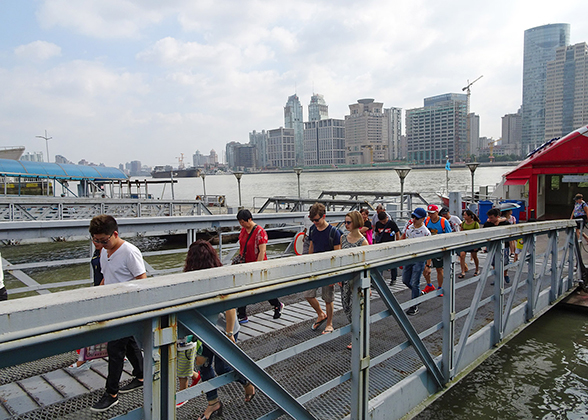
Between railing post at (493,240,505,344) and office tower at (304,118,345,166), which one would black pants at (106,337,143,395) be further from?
office tower at (304,118,345,166)

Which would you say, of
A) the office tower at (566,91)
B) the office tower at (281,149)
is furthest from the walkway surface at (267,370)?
the office tower at (566,91)

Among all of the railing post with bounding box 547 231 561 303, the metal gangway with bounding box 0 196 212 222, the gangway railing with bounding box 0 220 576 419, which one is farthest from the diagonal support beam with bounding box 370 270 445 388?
the metal gangway with bounding box 0 196 212 222

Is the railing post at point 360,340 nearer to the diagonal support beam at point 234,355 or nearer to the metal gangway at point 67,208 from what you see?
the diagonal support beam at point 234,355

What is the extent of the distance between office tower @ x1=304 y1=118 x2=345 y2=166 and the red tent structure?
15750 cm

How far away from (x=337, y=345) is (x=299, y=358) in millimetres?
597

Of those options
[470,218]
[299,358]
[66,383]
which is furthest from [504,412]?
[470,218]

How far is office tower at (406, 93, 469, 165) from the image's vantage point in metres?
142

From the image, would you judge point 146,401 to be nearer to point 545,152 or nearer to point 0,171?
point 545,152

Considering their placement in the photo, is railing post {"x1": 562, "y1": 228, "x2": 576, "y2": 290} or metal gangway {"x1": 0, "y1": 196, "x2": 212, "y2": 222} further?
metal gangway {"x1": 0, "y1": 196, "x2": 212, "y2": 222}

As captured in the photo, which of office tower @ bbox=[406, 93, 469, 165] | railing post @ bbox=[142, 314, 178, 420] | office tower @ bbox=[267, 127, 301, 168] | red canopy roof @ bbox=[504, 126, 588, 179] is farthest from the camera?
office tower @ bbox=[267, 127, 301, 168]

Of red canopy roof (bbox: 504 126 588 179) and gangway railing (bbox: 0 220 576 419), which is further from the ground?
red canopy roof (bbox: 504 126 588 179)

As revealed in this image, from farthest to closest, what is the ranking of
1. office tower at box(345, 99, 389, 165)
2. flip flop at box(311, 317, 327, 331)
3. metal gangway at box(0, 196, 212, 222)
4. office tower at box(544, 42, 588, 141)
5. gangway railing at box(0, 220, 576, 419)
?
1. office tower at box(345, 99, 389, 165)
2. office tower at box(544, 42, 588, 141)
3. metal gangway at box(0, 196, 212, 222)
4. flip flop at box(311, 317, 327, 331)
5. gangway railing at box(0, 220, 576, 419)

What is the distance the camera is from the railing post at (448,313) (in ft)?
12.2

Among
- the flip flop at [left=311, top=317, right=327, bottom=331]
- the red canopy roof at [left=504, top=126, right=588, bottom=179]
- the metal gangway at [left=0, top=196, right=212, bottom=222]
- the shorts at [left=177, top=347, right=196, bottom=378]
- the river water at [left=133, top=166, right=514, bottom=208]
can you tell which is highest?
the red canopy roof at [left=504, top=126, right=588, bottom=179]
